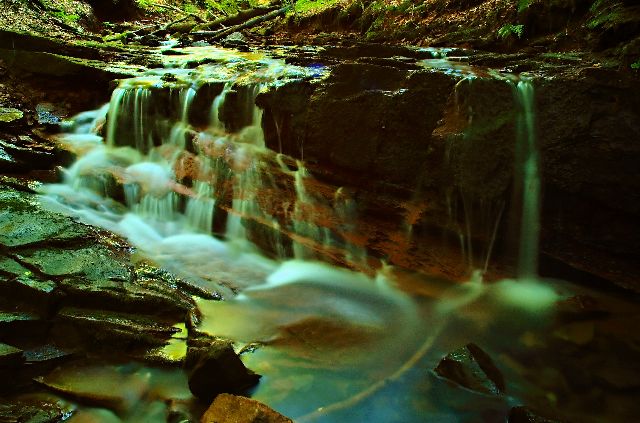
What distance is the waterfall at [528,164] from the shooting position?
499 cm

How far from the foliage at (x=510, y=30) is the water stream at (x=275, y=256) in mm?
3850

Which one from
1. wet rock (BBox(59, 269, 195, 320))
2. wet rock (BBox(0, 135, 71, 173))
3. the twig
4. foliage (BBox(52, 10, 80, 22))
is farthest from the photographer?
foliage (BBox(52, 10, 80, 22))

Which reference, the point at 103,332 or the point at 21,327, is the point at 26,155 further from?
the point at 103,332

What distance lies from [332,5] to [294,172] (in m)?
11.0

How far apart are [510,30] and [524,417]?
7642mm

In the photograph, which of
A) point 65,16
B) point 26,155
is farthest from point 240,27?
point 26,155

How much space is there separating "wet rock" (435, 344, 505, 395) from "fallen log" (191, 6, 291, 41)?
14.0 metres

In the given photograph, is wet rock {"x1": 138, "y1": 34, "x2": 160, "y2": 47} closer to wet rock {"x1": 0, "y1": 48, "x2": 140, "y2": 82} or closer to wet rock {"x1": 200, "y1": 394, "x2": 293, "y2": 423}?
wet rock {"x1": 0, "y1": 48, "x2": 140, "y2": 82}

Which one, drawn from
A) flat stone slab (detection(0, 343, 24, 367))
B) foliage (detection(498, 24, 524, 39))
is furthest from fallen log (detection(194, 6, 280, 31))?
flat stone slab (detection(0, 343, 24, 367))

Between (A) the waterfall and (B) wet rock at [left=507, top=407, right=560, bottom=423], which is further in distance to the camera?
(A) the waterfall

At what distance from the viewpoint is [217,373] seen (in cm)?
338

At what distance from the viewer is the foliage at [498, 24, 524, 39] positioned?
8031 millimetres

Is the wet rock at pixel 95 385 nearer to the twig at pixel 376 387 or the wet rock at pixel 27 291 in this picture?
the wet rock at pixel 27 291

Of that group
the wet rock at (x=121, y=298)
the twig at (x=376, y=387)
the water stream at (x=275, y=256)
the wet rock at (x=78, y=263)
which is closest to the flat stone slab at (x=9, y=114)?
the water stream at (x=275, y=256)
